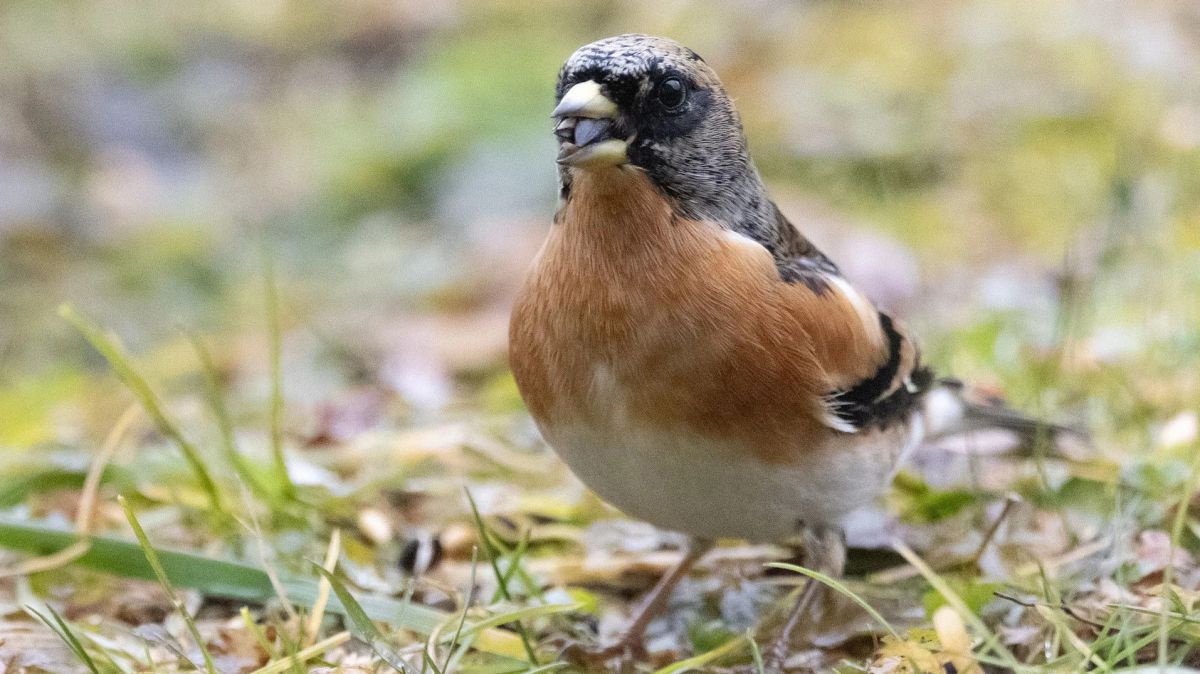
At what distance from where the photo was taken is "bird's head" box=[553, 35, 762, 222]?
2.04 meters

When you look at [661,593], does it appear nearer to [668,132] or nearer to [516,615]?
[516,615]

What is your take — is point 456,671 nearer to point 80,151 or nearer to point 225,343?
point 225,343

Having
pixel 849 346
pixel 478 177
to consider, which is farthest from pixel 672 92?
pixel 478 177

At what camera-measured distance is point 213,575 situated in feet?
7.41

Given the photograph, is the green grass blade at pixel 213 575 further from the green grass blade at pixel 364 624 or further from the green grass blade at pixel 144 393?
the green grass blade at pixel 144 393

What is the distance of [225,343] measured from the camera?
456cm

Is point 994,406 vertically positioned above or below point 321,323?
above

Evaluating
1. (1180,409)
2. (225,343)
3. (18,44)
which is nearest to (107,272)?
(225,343)

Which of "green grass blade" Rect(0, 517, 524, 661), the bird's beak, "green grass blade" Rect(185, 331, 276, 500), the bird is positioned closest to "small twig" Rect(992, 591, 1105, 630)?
the bird

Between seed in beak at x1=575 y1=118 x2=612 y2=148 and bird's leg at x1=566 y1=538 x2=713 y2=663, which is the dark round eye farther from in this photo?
bird's leg at x1=566 y1=538 x2=713 y2=663

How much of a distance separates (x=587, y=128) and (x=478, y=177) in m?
3.76

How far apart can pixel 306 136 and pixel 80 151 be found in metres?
1.15

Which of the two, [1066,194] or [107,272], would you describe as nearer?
[1066,194]

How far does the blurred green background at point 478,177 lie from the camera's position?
3.77 m
